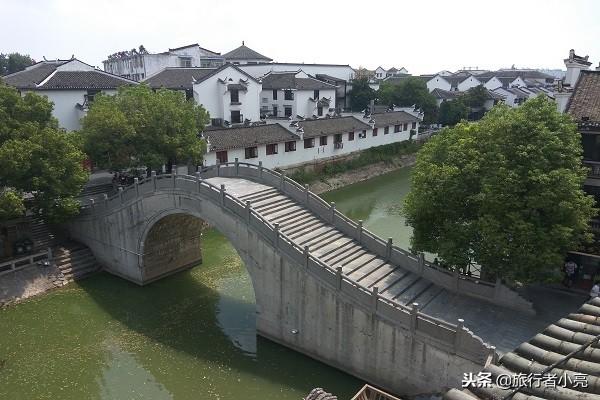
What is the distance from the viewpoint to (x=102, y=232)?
2425 centimetres

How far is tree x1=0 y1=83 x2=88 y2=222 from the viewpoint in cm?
2012

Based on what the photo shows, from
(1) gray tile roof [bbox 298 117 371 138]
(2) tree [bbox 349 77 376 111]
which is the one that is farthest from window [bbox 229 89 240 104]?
(2) tree [bbox 349 77 376 111]

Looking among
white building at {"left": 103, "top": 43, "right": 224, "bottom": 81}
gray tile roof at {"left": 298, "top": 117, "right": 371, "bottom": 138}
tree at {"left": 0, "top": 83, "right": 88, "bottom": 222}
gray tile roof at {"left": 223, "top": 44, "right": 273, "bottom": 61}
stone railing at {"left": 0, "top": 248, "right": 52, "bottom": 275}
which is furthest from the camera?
gray tile roof at {"left": 223, "top": 44, "right": 273, "bottom": 61}

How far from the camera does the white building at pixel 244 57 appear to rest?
2618 inches

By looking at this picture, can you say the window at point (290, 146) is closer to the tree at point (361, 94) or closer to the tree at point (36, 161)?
the tree at point (36, 161)

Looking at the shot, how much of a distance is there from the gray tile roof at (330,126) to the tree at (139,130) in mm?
14499

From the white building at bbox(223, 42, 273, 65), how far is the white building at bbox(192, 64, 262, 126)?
21081mm

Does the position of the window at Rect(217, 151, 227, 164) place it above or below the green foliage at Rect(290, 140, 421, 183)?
above

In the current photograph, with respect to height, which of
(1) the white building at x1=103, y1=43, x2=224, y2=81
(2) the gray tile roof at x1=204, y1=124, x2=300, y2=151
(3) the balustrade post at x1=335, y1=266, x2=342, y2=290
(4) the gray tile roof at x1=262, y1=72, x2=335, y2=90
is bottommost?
(3) the balustrade post at x1=335, y1=266, x2=342, y2=290

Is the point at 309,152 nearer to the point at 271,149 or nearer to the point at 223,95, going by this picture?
the point at 271,149

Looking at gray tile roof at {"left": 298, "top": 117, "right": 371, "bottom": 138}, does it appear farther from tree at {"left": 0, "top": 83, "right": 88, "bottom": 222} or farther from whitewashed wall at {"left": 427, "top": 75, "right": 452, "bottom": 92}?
whitewashed wall at {"left": 427, "top": 75, "right": 452, "bottom": 92}

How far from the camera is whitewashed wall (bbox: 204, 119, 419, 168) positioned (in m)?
35.4

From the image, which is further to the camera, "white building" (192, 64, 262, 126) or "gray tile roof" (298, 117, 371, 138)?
"white building" (192, 64, 262, 126)

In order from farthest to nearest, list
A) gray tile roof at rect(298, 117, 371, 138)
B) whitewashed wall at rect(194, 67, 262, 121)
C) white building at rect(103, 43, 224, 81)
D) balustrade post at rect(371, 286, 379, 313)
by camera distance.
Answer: white building at rect(103, 43, 224, 81)
whitewashed wall at rect(194, 67, 262, 121)
gray tile roof at rect(298, 117, 371, 138)
balustrade post at rect(371, 286, 379, 313)
